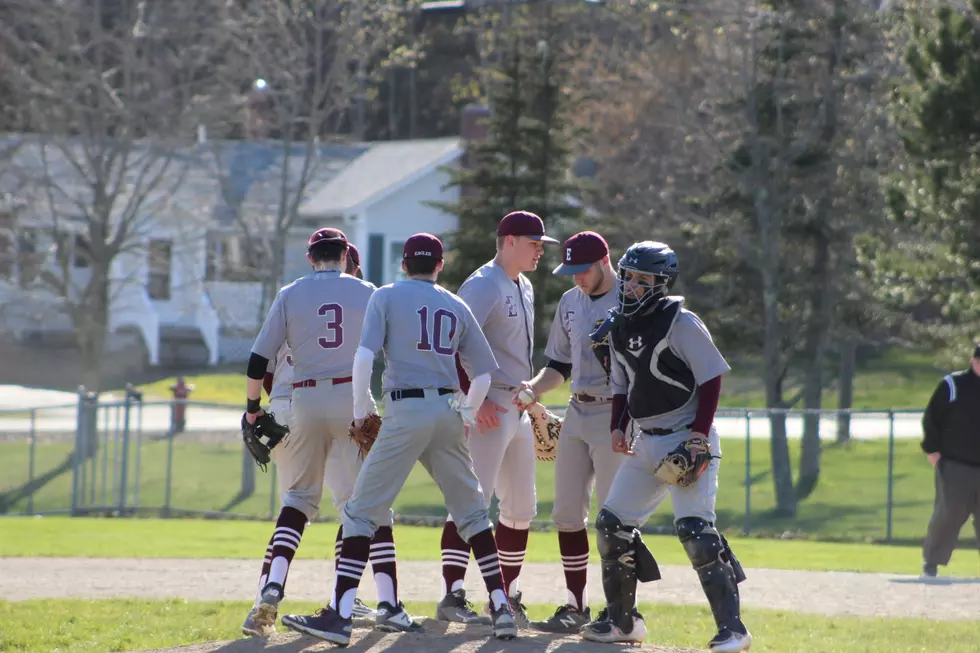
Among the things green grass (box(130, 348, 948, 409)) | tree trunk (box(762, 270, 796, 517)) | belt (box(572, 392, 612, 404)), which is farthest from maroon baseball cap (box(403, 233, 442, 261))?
green grass (box(130, 348, 948, 409))

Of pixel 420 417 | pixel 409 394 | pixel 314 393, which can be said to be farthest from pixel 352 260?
pixel 420 417

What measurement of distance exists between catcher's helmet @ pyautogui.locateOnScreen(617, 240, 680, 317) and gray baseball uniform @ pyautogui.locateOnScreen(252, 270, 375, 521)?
5.22 ft

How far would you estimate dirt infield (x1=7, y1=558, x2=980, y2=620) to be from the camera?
35.3 feet

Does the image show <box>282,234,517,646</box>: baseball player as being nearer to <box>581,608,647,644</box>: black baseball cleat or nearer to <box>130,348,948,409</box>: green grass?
<box>581,608,647,644</box>: black baseball cleat

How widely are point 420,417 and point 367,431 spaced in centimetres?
43

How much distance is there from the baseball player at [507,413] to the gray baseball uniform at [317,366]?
2.23ft

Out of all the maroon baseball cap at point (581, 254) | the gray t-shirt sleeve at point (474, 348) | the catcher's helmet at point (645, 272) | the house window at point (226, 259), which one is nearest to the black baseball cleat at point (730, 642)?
the catcher's helmet at point (645, 272)

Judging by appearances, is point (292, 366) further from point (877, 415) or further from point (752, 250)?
point (752, 250)

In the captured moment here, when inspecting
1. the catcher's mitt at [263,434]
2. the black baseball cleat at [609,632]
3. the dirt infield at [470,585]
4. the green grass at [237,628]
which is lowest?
the dirt infield at [470,585]

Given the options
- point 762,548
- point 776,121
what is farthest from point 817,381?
point 762,548

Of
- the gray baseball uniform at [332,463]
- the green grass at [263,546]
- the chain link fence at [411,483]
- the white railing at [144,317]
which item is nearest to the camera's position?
the gray baseball uniform at [332,463]

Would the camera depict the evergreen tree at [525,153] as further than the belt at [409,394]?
Yes

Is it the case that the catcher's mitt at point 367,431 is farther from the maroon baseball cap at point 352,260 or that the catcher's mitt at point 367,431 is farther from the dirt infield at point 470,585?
the dirt infield at point 470,585

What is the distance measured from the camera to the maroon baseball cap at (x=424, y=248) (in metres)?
7.65
